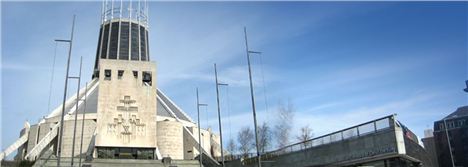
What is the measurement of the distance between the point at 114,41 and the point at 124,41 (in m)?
2.07

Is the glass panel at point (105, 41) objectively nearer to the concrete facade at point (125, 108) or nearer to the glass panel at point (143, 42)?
the glass panel at point (143, 42)

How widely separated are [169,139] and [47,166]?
88.4 feet

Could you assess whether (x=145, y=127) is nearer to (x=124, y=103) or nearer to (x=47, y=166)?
(x=124, y=103)

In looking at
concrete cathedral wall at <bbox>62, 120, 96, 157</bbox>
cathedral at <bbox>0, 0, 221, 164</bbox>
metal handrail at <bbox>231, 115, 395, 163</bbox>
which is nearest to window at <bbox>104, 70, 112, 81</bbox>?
cathedral at <bbox>0, 0, 221, 164</bbox>

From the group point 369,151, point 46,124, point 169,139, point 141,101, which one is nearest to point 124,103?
point 141,101

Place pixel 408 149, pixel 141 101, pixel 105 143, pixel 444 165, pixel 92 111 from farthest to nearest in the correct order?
pixel 444 165 → pixel 92 111 → pixel 141 101 → pixel 105 143 → pixel 408 149

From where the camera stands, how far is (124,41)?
308 ft

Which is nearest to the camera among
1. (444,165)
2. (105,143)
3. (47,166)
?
(47,166)

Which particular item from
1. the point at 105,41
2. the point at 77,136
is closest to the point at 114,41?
the point at 105,41

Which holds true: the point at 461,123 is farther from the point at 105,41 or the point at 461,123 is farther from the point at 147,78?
the point at 105,41

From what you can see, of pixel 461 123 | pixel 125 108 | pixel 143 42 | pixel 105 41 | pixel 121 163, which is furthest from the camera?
pixel 143 42

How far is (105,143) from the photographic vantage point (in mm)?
53844

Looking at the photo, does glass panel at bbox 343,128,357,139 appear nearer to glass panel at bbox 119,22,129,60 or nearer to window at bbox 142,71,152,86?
window at bbox 142,71,152,86

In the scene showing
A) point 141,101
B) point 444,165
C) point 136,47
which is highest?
point 136,47
